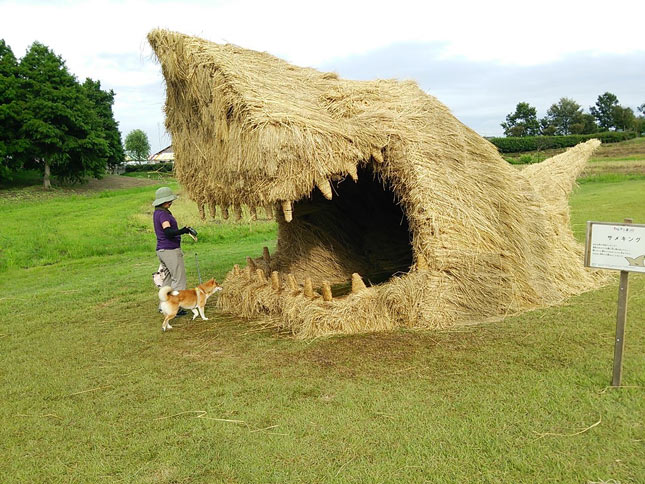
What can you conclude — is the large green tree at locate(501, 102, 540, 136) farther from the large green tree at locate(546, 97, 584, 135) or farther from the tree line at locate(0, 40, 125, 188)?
the tree line at locate(0, 40, 125, 188)

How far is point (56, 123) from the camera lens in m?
41.2

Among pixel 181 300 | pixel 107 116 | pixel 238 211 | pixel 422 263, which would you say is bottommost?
pixel 181 300

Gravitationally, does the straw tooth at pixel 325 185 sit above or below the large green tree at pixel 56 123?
below

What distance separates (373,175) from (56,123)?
41.2 m

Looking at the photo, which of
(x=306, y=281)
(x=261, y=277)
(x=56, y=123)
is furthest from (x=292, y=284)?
(x=56, y=123)

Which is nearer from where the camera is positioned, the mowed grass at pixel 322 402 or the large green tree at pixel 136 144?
the mowed grass at pixel 322 402

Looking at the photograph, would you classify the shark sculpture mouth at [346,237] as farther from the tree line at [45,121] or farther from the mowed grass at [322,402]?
the tree line at [45,121]

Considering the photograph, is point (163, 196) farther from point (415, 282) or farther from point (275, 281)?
point (415, 282)

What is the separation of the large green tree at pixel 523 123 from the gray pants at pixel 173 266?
63.5m

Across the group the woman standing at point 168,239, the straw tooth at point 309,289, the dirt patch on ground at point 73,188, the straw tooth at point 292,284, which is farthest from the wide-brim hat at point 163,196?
the dirt patch on ground at point 73,188

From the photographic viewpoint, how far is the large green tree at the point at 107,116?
56.6 m

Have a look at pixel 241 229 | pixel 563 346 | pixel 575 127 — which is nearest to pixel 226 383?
pixel 563 346

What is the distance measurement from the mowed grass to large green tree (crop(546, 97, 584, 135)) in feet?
223

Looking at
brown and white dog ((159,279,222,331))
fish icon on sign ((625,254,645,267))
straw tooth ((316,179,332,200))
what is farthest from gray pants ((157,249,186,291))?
fish icon on sign ((625,254,645,267))
